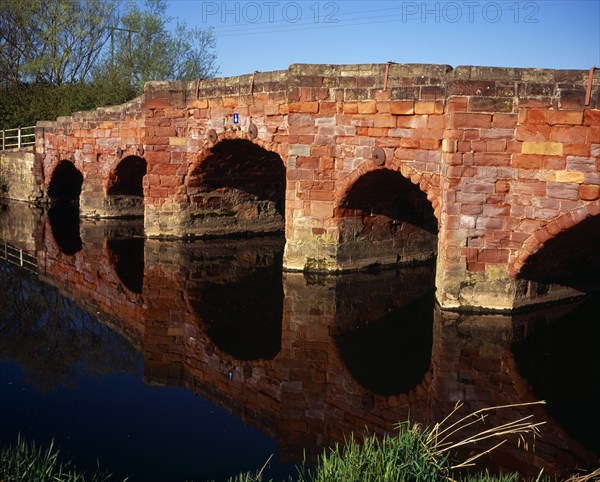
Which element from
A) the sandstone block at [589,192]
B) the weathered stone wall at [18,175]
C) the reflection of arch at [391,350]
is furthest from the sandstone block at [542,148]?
the weathered stone wall at [18,175]

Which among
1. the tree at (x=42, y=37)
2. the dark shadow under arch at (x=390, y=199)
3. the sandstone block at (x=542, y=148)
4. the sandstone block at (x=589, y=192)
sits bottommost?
the dark shadow under arch at (x=390, y=199)

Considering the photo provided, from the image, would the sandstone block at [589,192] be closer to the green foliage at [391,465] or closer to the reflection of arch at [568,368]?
the reflection of arch at [568,368]

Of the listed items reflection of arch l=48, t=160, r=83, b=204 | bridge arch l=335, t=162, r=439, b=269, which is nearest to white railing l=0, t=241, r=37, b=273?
bridge arch l=335, t=162, r=439, b=269

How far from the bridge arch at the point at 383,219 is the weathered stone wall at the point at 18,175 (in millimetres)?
14151

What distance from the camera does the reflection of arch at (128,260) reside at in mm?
11859

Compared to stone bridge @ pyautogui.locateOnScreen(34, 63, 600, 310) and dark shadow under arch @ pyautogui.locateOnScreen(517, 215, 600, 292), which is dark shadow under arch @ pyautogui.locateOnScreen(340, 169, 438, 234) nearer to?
stone bridge @ pyautogui.locateOnScreen(34, 63, 600, 310)

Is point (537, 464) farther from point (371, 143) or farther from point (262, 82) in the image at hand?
point (262, 82)

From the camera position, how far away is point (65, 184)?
22703 mm

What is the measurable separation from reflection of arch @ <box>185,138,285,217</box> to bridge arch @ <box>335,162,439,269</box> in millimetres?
3236

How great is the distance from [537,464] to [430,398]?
1564 millimetres

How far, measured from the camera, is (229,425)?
652 cm

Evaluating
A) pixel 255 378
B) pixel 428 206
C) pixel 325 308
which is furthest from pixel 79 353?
pixel 428 206

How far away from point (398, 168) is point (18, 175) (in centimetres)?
1718

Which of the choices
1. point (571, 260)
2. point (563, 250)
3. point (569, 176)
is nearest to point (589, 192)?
point (569, 176)
